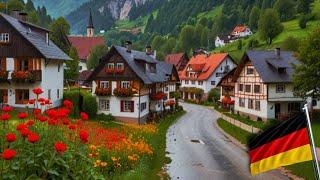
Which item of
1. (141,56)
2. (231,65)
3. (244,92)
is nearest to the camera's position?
(141,56)

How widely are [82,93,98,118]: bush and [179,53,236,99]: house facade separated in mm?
48215

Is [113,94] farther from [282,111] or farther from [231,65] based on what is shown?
[231,65]

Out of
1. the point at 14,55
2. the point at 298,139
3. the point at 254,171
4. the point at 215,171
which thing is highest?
the point at 14,55

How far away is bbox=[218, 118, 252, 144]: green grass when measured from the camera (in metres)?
45.8

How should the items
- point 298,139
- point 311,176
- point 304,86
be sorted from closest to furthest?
point 298,139 → point 311,176 → point 304,86

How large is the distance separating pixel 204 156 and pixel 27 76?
20.6 m

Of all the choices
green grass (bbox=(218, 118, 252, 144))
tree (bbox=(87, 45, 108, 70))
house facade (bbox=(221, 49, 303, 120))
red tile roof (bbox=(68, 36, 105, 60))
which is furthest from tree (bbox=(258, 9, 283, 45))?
green grass (bbox=(218, 118, 252, 144))

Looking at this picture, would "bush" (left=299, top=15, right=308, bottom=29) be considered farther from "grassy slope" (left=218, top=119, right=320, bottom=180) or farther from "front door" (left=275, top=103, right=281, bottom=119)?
"grassy slope" (left=218, top=119, right=320, bottom=180)

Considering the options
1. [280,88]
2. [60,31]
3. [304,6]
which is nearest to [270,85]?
[280,88]

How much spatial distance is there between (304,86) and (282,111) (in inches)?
358

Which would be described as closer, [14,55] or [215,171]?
[215,171]

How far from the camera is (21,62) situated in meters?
48.5

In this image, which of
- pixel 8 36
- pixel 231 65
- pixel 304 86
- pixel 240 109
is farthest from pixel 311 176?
pixel 231 65

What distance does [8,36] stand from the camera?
47.8 meters
